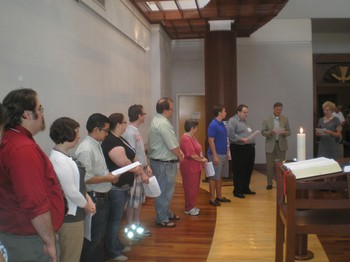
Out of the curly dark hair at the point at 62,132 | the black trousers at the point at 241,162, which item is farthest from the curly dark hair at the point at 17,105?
the black trousers at the point at 241,162

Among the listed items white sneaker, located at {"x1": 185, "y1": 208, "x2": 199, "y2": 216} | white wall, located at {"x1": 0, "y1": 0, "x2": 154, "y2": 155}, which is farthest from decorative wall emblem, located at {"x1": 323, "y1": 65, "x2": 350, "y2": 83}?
white sneaker, located at {"x1": 185, "y1": 208, "x2": 199, "y2": 216}

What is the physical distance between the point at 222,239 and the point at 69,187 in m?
2.35

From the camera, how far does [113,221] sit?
352cm

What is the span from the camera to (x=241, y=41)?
9430mm

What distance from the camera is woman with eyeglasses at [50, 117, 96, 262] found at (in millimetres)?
2391

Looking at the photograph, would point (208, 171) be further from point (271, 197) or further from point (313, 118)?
point (313, 118)

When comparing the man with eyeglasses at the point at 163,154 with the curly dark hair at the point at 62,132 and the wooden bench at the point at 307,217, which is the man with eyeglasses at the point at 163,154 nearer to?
the curly dark hair at the point at 62,132

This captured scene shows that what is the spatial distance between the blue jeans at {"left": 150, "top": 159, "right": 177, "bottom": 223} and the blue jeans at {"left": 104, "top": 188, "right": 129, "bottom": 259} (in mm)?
1068

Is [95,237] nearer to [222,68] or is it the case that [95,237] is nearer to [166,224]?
[166,224]

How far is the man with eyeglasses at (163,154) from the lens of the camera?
449 centimetres

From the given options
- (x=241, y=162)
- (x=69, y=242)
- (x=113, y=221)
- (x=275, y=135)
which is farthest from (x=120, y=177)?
(x=275, y=135)

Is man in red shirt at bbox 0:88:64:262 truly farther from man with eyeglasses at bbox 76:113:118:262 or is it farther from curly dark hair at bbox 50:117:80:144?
man with eyeglasses at bbox 76:113:118:262

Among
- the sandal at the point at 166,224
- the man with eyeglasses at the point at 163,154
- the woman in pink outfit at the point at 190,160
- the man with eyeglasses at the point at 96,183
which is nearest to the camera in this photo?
the man with eyeglasses at the point at 96,183

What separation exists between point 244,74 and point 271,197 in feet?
13.8
